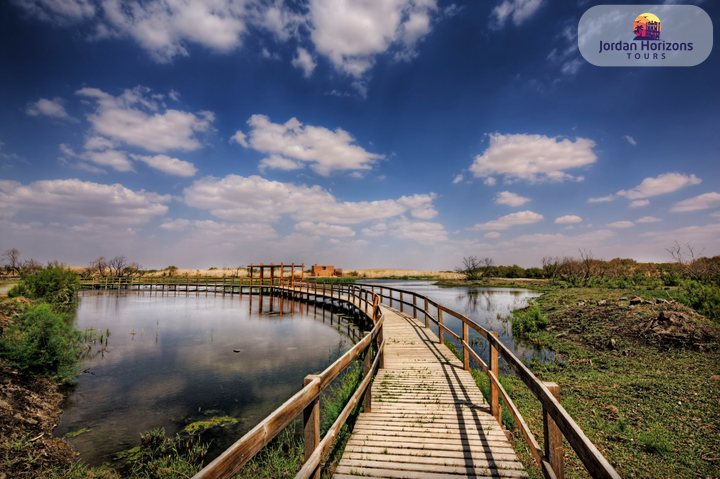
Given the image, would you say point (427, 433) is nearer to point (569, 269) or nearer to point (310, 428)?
point (310, 428)

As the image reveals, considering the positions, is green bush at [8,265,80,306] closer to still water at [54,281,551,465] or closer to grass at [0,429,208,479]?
still water at [54,281,551,465]

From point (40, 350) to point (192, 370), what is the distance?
13.0 feet

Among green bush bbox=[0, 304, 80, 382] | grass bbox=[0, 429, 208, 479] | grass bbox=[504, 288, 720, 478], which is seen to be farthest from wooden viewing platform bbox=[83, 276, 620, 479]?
green bush bbox=[0, 304, 80, 382]

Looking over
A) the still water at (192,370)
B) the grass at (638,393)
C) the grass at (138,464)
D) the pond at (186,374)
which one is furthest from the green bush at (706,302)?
the grass at (138,464)

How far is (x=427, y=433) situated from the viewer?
4.31 m

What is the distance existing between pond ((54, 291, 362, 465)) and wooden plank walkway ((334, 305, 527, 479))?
11.2ft

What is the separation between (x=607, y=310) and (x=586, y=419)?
986 centimetres

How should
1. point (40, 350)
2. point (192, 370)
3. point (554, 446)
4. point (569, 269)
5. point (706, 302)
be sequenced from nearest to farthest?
point (554, 446) → point (40, 350) → point (192, 370) → point (706, 302) → point (569, 269)

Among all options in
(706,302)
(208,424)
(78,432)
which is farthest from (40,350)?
(706,302)

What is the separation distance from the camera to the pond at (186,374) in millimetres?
6883

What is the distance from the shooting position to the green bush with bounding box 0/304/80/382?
26.7 ft

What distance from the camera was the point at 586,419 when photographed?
5.84 meters

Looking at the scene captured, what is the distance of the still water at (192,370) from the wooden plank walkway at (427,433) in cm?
339

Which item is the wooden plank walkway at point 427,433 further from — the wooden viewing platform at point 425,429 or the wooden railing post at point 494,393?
the wooden railing post at point 494,393
